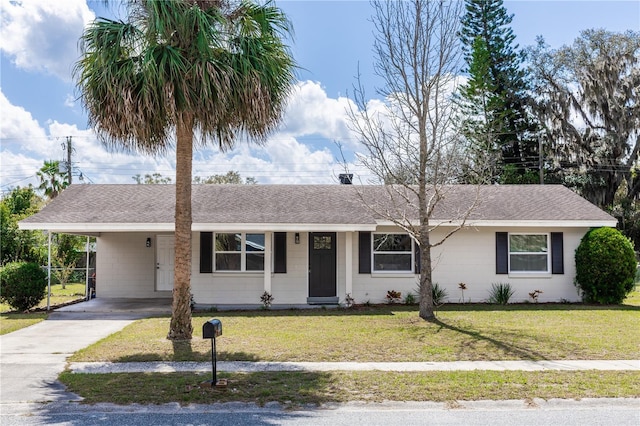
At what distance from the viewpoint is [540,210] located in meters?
16.6

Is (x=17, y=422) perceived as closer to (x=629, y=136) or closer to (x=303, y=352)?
(x=303, y=352)

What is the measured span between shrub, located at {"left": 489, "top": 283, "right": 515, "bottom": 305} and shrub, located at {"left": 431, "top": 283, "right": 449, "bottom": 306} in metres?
1.37

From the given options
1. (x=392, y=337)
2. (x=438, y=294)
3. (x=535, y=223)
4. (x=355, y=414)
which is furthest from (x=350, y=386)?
(x=535, y=223)

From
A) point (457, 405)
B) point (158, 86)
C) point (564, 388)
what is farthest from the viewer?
point (158, 86)

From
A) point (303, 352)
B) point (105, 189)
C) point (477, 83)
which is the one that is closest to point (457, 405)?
point (303, 352)

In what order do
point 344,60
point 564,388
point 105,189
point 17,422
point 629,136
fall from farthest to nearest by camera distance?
point 629,136 → point 105,189 → point 344,60 → point 564,388 → point 17,422

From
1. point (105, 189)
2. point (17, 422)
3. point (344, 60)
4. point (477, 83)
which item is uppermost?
point (477, 83)

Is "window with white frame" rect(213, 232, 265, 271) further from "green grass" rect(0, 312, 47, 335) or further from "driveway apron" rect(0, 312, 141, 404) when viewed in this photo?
"green grass" rect(0, 312, 47, 335)

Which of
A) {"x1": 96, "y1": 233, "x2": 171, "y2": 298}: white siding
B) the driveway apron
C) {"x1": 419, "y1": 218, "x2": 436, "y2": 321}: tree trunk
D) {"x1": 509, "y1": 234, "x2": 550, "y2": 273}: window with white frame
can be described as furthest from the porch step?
{"x1": 509, "y1": 234, "x2": 550, "y2": 273}: window with white frame

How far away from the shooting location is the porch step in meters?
15.6

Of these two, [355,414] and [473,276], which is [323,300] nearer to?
[473,276]

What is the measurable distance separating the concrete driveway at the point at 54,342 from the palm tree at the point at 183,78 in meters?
2.12

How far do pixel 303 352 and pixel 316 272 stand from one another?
271 inches

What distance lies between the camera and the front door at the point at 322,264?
15.9m
